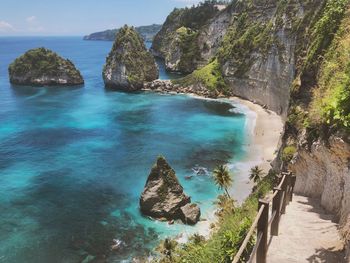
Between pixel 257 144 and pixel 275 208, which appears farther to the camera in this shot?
pixel 257 144

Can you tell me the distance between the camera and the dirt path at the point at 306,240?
1367 cm

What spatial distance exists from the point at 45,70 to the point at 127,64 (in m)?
35.9

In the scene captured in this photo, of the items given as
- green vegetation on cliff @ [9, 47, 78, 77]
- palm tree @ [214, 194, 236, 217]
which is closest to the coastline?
palm tree @ [214, 194, 236, 217]

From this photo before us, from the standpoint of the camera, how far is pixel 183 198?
152 ft

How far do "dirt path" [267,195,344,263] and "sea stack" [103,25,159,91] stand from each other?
110740mm

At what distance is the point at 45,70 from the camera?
142 meters

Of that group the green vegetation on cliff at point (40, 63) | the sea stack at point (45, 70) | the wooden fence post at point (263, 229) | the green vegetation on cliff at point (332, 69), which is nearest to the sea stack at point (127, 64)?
the sea stack at point (45, 70)

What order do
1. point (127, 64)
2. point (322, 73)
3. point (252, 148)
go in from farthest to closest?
point (127, 64), point (252, 148), point (322, 73)

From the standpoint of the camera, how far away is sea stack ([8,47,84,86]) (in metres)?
141

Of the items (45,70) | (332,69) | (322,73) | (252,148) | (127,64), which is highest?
(332,69)

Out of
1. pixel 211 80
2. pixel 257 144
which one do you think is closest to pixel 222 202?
pixel 257 144

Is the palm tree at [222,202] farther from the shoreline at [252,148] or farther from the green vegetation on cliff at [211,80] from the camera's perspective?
the green vegetation on cliff at [211,80]

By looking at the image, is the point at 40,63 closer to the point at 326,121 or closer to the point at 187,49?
the point at 187,49

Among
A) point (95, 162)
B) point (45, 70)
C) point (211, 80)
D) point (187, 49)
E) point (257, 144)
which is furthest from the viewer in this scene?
point (187, 49)
